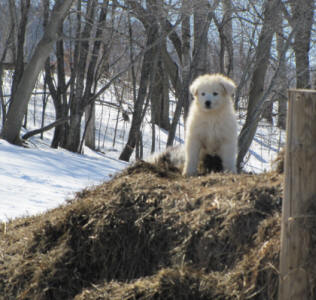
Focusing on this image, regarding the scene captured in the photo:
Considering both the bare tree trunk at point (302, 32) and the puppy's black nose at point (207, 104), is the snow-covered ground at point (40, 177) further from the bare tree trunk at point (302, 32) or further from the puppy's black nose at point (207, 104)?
the bare tree trunk at point (302, 32)

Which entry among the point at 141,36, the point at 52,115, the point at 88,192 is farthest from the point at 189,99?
the point at 52,115

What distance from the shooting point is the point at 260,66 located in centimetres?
1363

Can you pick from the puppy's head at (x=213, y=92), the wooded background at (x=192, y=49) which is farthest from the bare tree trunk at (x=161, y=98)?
the puppy's head at (x=213, y=92)

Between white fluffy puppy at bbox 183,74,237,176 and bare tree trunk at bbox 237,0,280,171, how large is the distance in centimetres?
453

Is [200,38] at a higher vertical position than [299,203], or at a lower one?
higher

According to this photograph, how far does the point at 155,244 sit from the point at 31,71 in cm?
1041

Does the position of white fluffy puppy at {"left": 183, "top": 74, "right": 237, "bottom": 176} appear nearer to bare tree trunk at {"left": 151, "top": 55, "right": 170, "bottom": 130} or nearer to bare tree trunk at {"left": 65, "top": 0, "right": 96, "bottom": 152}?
bare tree trunk at {"left": 65, "top": 0, "right": 96, "bottom": 152}

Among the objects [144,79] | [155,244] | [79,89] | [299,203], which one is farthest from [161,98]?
[299,203]

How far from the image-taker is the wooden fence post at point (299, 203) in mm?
3523

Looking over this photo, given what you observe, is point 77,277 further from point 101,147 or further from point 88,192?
point 101,147

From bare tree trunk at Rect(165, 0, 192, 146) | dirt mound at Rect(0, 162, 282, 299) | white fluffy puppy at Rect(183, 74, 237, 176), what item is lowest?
dirt mound at Rect(0, 162, 282, 299)

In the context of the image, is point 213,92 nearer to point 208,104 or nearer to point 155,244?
point 208,104

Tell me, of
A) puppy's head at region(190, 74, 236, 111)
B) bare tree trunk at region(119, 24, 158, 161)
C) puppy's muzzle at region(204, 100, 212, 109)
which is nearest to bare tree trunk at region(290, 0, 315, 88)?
bare tree trunk at region(119, 24, 158, 161)

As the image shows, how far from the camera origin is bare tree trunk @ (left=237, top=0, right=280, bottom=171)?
12.2 metres
